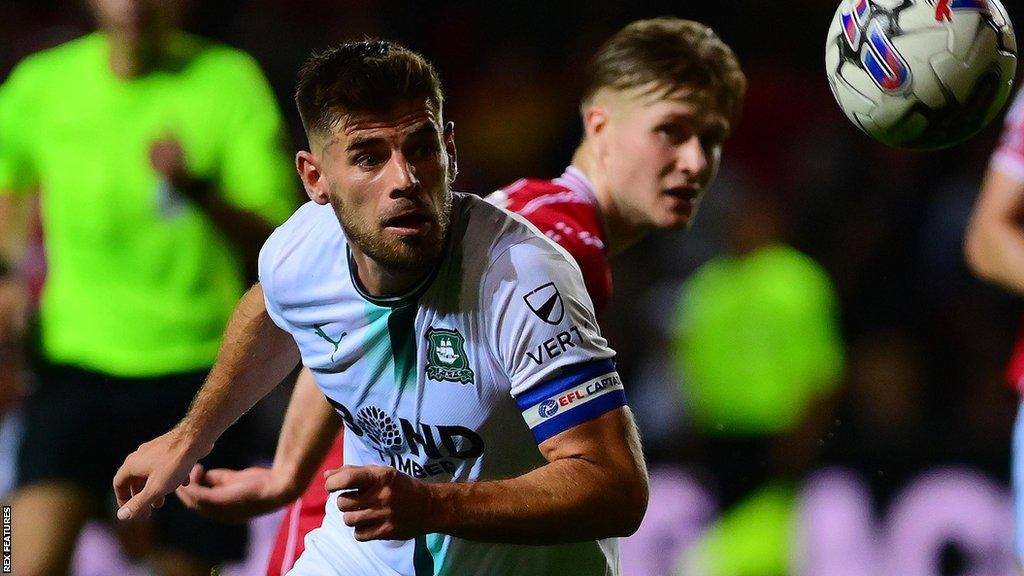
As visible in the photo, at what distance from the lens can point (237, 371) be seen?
118 inches

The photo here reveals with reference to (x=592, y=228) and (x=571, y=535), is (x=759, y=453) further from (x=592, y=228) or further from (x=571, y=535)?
(x=571, y=535)

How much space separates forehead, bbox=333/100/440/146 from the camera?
2.55 meters

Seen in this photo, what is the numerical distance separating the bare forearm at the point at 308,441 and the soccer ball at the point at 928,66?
4.67ft

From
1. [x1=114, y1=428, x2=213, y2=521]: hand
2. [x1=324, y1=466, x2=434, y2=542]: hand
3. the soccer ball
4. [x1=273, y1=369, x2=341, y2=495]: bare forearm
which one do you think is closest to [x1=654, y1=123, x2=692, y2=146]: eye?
the soccer ball

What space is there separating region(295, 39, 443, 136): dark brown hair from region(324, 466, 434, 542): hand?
74cm

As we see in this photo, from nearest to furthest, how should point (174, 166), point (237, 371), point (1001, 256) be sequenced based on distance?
point (237, 371) < point (1001, 256) < point (174, 166)

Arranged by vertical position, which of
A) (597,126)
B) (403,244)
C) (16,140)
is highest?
(403,244)

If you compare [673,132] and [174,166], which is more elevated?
[673,132]

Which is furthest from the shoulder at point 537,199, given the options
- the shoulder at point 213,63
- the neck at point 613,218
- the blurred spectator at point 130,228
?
the shoulder at point 213,63

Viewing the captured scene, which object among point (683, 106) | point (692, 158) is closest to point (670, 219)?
point (692, 158)

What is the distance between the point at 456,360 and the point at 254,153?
2.08 m

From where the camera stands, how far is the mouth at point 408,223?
8.26ft

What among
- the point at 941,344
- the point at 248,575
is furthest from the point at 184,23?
the point at 941,344

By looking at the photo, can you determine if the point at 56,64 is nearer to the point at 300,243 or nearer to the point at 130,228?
the point at 130,228
